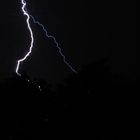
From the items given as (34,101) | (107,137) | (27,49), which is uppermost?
(27,49)

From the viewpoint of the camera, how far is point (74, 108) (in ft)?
10.8

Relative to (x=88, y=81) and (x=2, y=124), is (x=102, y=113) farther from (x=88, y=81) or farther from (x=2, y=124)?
(x=2, y=124)

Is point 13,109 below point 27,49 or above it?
below

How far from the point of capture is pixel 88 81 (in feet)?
10.8

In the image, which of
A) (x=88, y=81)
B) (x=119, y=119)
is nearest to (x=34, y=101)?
(x=88, y=81)

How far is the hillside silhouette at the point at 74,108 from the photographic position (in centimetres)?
326

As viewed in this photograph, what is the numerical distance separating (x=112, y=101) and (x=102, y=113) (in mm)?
120

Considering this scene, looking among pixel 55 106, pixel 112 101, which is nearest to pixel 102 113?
pixel 112 101

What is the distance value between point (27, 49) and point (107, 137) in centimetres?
419

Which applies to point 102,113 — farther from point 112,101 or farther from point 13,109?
point 13,109

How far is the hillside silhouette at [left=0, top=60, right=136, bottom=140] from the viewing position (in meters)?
3.26

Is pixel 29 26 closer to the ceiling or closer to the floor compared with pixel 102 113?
closer to the ceiling

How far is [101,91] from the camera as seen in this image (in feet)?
10.6

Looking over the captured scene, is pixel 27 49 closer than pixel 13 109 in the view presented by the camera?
No
